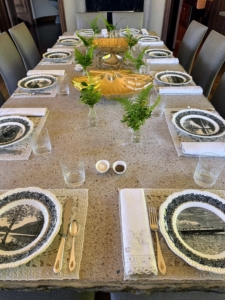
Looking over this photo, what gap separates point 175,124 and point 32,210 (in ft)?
2.06

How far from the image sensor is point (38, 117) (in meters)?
1.04

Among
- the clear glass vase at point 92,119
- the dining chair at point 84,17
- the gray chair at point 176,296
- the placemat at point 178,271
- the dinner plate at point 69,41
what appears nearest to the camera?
the placemat at point 178,271

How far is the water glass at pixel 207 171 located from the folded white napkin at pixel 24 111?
0.70 metres

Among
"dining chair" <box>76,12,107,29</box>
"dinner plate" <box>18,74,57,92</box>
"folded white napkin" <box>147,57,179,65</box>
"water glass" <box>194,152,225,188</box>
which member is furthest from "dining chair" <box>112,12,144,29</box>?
"water glass" <box>194,152,225,188</box>

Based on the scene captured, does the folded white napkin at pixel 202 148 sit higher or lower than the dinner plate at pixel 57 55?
higher

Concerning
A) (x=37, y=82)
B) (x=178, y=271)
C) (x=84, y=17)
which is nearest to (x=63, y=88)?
(x=37, y=82)

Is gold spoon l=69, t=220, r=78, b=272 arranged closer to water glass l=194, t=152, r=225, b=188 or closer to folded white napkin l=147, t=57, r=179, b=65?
water glass l=194, t=152, r=225, b=188

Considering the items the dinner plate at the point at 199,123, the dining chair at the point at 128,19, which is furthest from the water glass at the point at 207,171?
the dining chair at the point at 128,19

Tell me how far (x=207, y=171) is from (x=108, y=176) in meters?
0.33

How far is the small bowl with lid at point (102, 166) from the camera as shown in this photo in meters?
0.77

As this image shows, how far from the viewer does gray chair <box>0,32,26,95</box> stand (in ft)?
5.41

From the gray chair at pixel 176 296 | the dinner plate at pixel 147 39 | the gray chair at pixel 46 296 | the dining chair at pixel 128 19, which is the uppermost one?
the dining chair at pixel 128 19

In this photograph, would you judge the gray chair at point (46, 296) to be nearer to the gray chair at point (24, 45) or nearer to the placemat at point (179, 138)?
the placemat at point (179, 138)

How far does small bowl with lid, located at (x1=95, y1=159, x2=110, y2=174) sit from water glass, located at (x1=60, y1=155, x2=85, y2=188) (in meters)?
0.06
